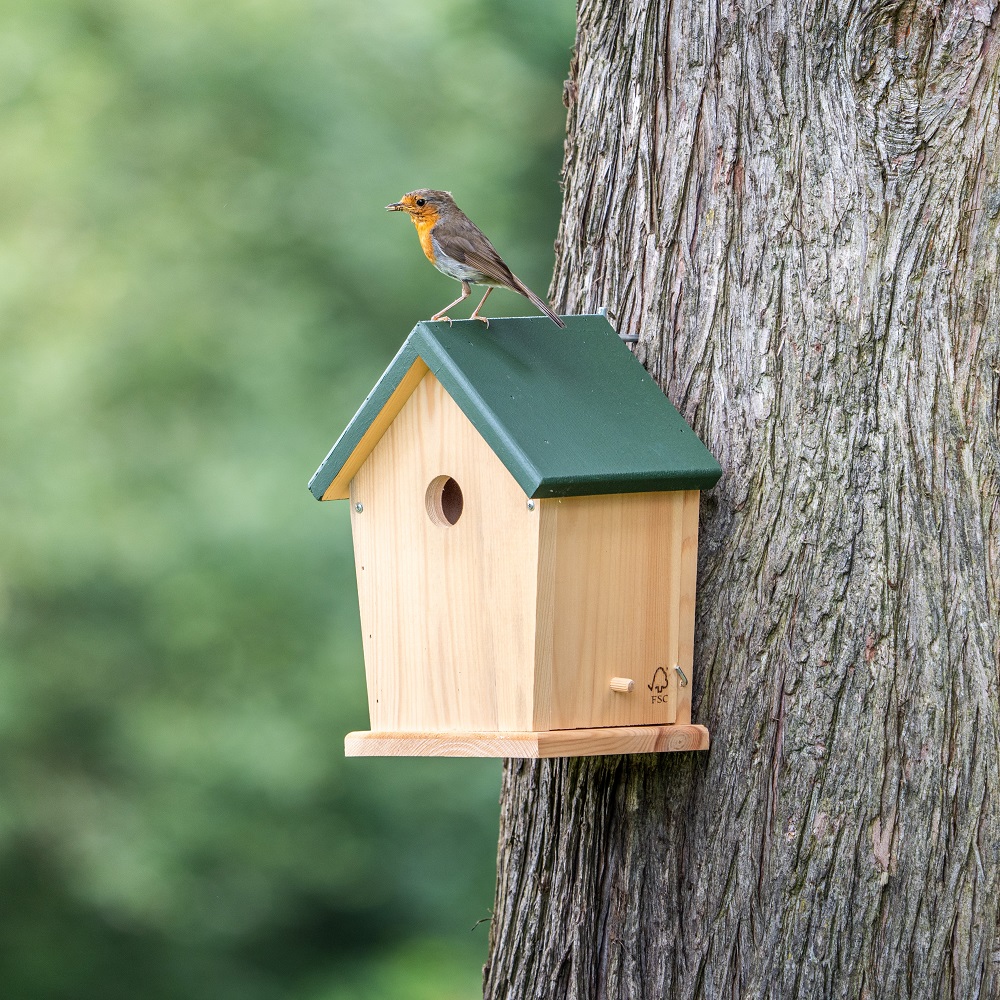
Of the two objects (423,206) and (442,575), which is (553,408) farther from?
(423,206)

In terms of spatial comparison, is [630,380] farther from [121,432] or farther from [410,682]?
[121,432]

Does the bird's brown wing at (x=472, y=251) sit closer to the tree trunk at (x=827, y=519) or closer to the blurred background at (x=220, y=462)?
the tree trunk at (x=827, y=519)

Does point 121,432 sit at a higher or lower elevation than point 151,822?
higher

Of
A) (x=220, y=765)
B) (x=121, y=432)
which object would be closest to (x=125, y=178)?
(x=121, y=432)

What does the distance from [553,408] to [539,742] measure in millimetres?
557

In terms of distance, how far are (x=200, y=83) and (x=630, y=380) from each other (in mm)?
5012

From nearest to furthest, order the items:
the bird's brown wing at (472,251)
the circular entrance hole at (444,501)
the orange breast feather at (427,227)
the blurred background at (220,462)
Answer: the circular entrance hole at (444,501) < the bird's brown wing at (472,251) < the orange breast feather at (427,227) < the blurred background at (220,462)

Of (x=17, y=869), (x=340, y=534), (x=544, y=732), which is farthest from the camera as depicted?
(x=17, y=869)

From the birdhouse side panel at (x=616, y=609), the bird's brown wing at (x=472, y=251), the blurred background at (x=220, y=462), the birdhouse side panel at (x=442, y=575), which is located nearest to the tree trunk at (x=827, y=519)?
the birdhouse side panel at (x=616, y=609)

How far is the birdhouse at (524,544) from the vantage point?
2.24m

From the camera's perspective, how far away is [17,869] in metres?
6.85

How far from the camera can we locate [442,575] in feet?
7.87

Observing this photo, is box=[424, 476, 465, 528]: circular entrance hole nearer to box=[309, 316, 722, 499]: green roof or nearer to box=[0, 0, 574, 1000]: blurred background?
box=[309, 316, 722, 499]: green roof

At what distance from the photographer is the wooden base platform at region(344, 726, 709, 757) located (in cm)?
219
